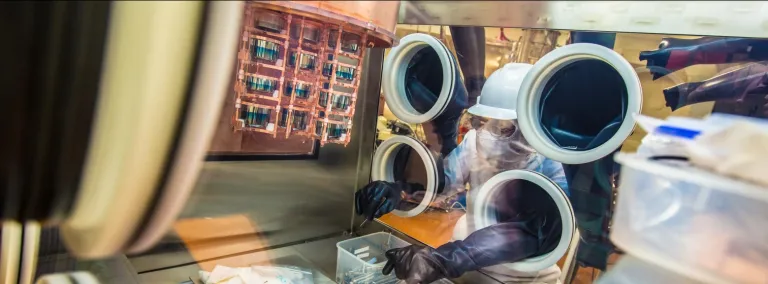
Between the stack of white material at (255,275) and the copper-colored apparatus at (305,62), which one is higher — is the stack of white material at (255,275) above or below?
below

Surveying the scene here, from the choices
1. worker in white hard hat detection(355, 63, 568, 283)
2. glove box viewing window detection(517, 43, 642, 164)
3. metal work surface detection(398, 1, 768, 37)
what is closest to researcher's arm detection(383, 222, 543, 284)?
worker in white hard hat detection(355, 63, 568, 283)

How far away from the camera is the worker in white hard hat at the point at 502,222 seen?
46.3 inches

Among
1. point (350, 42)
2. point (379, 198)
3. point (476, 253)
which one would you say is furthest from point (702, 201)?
point (379, 198)

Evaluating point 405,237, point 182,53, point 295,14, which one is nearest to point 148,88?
point 182,53

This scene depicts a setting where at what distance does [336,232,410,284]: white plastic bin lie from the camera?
52.8 inches

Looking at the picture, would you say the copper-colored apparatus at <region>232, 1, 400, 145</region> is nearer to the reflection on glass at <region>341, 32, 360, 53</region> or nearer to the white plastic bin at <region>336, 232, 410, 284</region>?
the reflection on glass at <region>341, 32, 360, 53</region>

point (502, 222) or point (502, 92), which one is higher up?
point (502, 92)

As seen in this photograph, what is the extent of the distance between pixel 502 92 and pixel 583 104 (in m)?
0.20

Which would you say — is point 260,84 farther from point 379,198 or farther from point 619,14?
point 379,198

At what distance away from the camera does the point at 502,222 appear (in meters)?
1.25

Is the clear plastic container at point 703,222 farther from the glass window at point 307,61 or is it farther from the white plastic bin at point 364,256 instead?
the white plastic bin at point 364,256

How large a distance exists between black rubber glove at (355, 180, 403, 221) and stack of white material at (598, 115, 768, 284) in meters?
0.92

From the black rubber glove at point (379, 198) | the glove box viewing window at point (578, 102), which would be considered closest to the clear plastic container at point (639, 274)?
the glove box viewing window at point (578, 102)

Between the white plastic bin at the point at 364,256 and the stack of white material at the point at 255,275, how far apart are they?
103 mm
